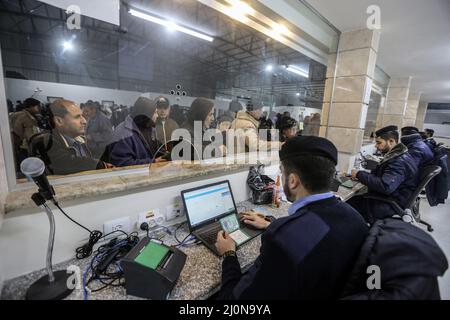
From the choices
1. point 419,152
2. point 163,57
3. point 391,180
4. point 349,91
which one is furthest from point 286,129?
point 163,57

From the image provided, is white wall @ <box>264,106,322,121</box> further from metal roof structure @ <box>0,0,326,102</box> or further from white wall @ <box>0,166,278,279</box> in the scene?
white wall @ <box>0,166,278,279</box>

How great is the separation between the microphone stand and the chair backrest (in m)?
2.75

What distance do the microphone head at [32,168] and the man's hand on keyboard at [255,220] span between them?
3.35 ft

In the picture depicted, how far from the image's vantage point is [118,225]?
101cm

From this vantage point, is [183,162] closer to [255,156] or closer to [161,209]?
[161,209]

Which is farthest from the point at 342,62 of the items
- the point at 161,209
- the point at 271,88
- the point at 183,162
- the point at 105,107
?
the point at 105,107

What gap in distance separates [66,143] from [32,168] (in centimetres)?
83

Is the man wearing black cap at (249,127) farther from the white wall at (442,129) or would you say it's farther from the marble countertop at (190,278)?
the white wall at (442,129)

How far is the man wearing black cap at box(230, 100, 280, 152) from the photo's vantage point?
2010 mm

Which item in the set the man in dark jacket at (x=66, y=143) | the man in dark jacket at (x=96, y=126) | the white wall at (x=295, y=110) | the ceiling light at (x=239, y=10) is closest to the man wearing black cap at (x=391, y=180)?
the white wall at (x=295, y=110)

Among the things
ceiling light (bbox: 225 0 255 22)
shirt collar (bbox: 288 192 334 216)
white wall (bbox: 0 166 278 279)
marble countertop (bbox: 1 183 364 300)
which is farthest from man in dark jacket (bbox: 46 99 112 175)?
ceiling light (bbox: 225 0 255 22)

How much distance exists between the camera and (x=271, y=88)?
409cm

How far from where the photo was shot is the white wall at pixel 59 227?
2.50ft
